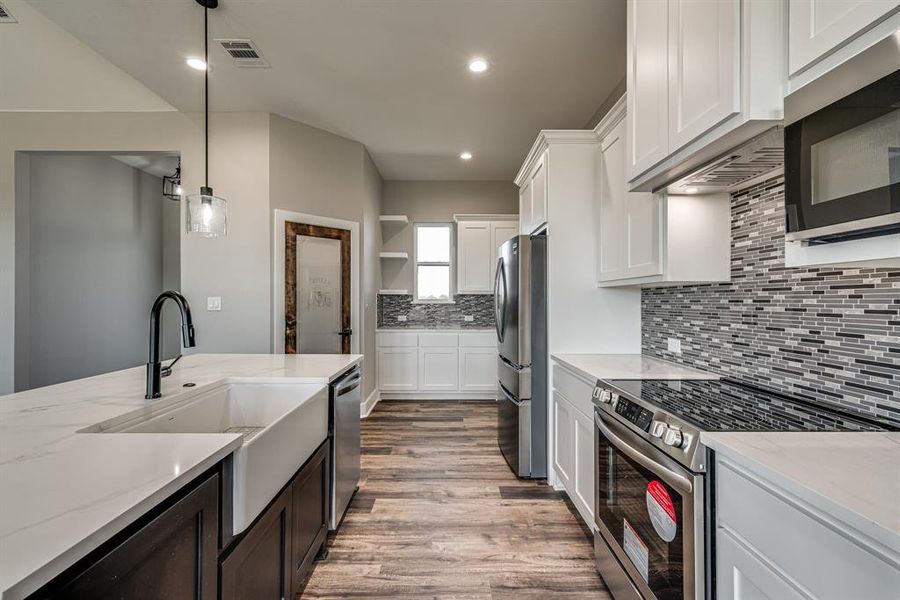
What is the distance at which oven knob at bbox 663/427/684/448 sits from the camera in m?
1.09

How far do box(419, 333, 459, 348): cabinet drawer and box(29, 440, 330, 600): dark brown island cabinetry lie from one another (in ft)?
10.8

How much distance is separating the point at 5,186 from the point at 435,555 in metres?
4.58

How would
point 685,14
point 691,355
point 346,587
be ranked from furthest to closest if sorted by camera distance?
point 691,355, point 346,587, point 685,14

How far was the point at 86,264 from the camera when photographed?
397 centimetres

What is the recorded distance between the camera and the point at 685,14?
132 centimetres

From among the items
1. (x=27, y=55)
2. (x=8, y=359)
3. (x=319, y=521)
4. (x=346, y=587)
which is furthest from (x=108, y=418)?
(x=27, y=55)

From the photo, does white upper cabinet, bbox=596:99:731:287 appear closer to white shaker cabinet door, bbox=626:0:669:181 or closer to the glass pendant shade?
white shaker cabinet door, bbox=626:0:669:181

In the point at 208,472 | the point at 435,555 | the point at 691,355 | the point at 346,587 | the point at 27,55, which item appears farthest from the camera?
the point at 27,55

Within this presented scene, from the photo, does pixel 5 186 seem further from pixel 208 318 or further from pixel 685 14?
pixel 685 14

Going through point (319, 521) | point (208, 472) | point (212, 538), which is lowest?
point (319, 521)

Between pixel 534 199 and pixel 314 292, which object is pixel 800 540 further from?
pixel 314 292

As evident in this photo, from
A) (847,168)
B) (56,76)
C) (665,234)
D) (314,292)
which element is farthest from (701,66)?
(56,76)

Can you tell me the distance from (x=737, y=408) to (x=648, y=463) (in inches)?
13.6

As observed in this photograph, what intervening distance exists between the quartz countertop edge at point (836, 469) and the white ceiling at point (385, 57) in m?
2.24
